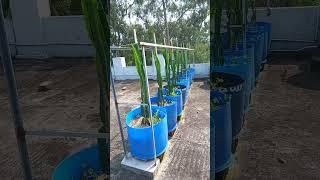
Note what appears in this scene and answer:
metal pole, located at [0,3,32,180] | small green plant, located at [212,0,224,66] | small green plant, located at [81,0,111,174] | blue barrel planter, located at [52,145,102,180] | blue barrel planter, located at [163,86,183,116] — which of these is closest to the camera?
blue barrel planter, located at [163,86,183,116]

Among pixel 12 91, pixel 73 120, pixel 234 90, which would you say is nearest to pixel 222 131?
pixel 234 90

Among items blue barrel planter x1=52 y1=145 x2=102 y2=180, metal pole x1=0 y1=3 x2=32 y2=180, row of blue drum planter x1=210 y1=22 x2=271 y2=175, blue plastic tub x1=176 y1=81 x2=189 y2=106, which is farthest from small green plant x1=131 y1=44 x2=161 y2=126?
metal pole x1=0 y1=3 x2=32 y2=180

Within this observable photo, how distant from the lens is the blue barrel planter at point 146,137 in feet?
4.17

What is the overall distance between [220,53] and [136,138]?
1.22m

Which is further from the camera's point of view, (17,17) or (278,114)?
(17,17)

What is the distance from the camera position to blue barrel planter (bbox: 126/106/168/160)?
127cm

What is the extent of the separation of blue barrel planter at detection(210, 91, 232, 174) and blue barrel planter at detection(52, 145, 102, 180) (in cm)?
62

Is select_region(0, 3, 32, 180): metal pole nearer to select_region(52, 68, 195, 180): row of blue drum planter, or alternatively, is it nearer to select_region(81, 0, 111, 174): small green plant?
select_region(81, 0, 111, 174): small green plant

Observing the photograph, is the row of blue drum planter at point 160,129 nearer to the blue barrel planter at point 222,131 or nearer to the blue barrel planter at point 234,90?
the blue barrel planter at point 222,131

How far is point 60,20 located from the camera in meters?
8.45

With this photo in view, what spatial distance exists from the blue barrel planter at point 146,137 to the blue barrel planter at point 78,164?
518 mm

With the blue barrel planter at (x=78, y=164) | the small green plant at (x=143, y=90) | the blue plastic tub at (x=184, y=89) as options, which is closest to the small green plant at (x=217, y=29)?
the blue plastic tub at (x=184, y=89)

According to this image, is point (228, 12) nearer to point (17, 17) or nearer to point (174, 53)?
point (174, 53)

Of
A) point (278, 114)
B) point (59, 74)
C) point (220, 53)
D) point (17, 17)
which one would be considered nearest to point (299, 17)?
point (278, 114)
